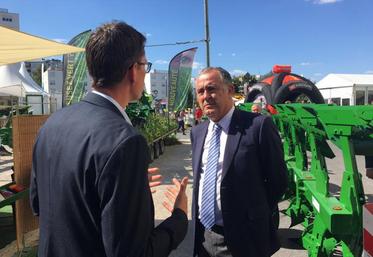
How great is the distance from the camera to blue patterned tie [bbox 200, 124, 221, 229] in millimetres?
2553

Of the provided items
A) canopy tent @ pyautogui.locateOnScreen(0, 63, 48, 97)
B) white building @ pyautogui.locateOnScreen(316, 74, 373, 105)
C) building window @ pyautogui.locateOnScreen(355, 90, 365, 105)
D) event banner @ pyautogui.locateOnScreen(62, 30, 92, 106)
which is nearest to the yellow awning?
event banner @ pyautogui.locateOnScreen(62, 30, 92, 106)

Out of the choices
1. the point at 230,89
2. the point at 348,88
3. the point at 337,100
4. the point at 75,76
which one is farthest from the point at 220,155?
the point at 337,100

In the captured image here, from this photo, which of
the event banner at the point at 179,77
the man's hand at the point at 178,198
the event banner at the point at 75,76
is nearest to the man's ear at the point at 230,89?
the man's hand at the point at 178,198

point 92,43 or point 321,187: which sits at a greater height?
point 92,43

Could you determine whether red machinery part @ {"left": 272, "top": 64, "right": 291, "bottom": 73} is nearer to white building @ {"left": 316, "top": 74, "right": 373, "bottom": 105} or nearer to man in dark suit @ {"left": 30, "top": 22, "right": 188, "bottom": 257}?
man in dark suit @ {"left": 30, "top": 22, "right": 188, "bottom": 257}

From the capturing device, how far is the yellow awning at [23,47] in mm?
4926

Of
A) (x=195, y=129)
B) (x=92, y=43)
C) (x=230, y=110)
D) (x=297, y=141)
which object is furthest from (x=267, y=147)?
(x=297, y=141)

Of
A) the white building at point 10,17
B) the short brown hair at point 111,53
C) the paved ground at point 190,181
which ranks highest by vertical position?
the white building at point 10,17

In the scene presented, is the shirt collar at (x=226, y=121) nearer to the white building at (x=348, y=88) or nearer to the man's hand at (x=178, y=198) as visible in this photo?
the man's hand at (x=178, y=198)

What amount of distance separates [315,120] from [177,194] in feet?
8.52

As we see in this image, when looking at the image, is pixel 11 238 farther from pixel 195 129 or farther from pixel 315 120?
pixel 315 120

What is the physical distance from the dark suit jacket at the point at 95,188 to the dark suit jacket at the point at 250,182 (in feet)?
3.33

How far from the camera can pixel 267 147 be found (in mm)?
2465

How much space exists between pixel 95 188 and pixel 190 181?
8.05 m
